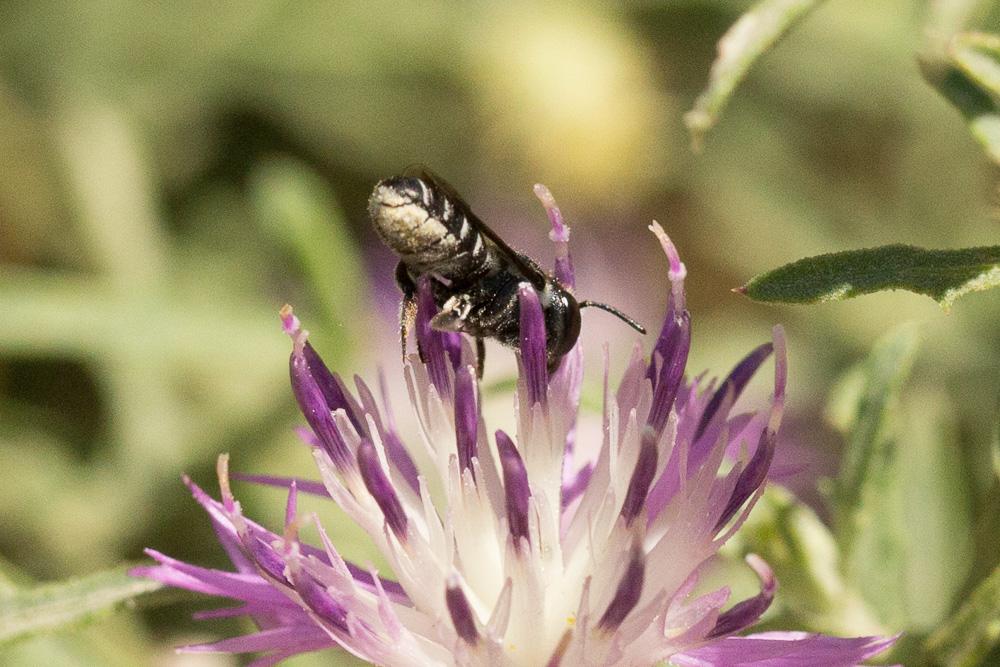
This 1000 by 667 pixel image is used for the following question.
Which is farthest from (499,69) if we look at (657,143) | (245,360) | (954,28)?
(954,28)

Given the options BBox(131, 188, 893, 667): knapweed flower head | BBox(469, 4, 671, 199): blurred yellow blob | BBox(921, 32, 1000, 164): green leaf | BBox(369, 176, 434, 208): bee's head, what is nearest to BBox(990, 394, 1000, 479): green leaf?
BBox(131, 188, 893, 667): knapweed flower head

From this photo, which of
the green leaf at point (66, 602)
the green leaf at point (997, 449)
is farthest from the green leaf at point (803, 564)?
the green leaf at point (66, 602)

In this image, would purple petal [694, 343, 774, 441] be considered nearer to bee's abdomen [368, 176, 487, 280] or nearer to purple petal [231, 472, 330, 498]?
bee's abdomen [368, 176, 487, 280]

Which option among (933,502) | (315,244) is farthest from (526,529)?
(315,244)

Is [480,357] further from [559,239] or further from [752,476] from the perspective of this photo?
[752,476]

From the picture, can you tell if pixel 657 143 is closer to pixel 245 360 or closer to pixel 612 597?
pixel 245 360

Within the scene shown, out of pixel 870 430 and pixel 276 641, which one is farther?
pixel 870 430
